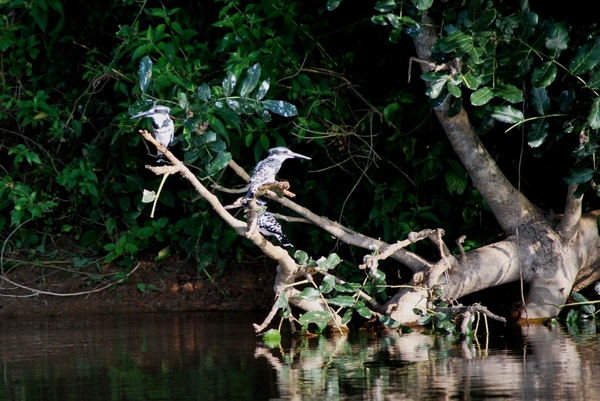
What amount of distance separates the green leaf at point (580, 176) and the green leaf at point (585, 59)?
569mm

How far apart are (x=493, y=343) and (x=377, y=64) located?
239cm

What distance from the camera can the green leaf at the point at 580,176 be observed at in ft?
17.8

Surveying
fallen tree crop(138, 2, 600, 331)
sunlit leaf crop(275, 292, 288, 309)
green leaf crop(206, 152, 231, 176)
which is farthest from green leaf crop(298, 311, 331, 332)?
green leaf crop(206, 152, 231, 176)

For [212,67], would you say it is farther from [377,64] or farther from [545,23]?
[545,23]

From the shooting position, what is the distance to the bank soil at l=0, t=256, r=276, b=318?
23.3ft

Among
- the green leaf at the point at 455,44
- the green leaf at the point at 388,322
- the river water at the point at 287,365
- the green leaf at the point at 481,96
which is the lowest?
the river water at the point at 287,365

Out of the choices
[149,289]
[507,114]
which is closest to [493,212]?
[507,114]

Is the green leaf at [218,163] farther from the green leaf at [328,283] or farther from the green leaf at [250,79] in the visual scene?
the green leaf at [328,283]

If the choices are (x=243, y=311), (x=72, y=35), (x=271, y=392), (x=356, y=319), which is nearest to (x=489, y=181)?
(x=356, y=319)

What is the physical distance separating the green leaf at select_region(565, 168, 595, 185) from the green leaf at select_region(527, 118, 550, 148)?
0.25 metres

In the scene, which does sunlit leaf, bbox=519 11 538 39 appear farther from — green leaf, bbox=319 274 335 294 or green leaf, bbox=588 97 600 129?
green leaf, bbox=319 274 335 294

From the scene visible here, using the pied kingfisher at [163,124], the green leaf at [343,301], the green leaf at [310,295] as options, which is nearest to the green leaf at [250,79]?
the pied kingfisher at [163,124]

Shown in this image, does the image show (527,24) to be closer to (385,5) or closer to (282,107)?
(385,5)

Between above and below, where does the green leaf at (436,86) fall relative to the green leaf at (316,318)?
above
